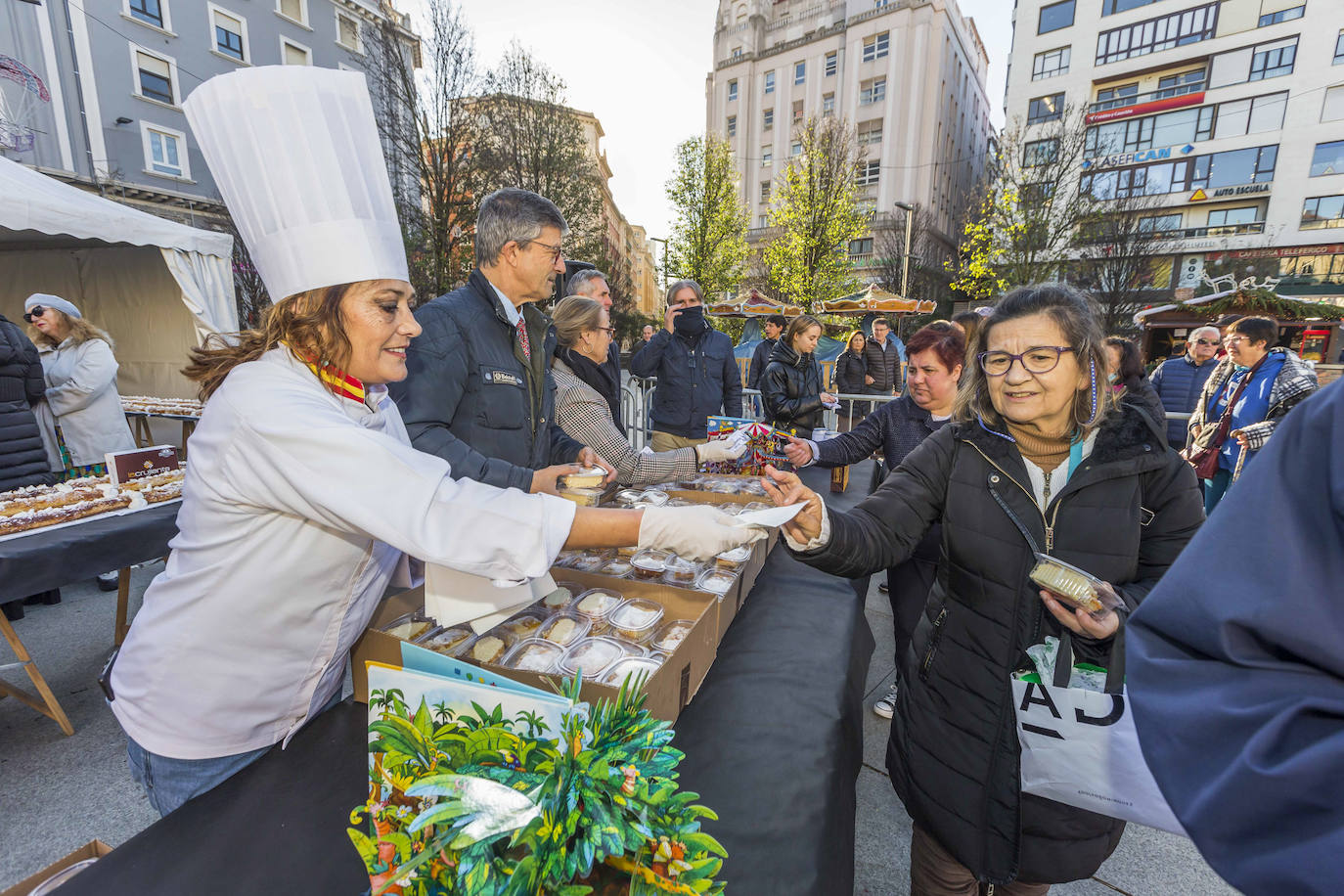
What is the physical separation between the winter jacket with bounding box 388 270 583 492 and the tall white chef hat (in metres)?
0.70

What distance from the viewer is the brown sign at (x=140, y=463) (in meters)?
3.27

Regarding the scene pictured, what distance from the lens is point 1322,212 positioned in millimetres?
26062

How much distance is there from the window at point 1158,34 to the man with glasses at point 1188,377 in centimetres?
3508

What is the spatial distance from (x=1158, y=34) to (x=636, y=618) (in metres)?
44.4

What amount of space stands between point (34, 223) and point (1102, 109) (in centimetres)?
4296

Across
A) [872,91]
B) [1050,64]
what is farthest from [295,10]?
[1050,64]

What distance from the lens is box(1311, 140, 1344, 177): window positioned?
84.5 ft

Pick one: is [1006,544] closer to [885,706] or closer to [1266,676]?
[1266,676]

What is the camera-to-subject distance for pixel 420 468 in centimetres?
109

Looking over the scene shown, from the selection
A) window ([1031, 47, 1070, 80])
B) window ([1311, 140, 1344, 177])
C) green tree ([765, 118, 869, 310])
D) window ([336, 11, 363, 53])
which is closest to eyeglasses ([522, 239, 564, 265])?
green tree ([765, 118, 869, 310])

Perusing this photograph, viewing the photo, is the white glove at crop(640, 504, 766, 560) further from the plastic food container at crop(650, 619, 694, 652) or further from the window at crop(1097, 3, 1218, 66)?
the window at crop(1097, 3, 1218, 66)

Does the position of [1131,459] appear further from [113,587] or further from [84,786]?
[113,587]

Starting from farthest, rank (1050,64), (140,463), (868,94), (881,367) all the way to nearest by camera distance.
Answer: (868,94) → (1050,64) → (881,367) → (140,463)

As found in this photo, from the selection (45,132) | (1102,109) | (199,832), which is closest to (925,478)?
(199,832)
